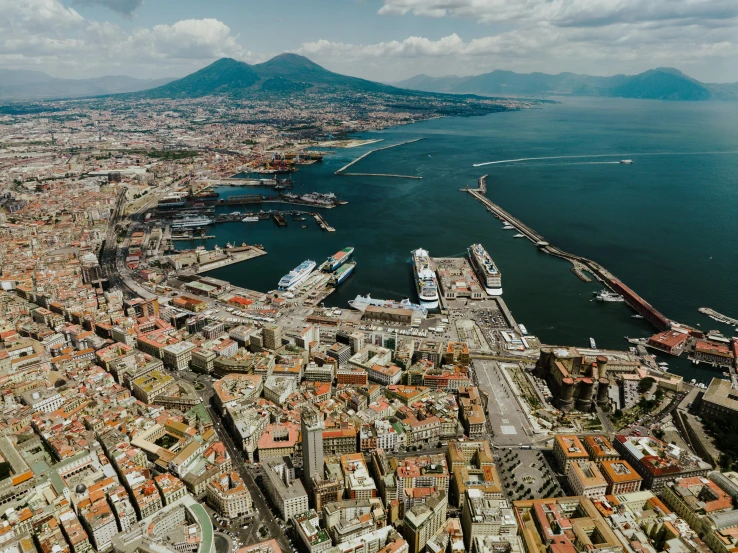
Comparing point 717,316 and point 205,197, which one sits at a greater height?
point 205,197

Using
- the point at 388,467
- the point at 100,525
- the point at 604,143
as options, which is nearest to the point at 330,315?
the point at 388,467

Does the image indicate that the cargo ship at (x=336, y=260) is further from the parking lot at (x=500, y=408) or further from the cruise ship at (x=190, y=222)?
the cruise ship at (x=190, y=222)

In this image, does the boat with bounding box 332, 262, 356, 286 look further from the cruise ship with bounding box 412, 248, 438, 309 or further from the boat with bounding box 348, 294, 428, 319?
the cruise ship with bounding box 412, 248, 438, 309

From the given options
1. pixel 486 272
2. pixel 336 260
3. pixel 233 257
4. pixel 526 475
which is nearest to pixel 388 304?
pixel 336 260

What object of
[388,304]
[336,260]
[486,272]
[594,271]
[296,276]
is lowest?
[388,304]

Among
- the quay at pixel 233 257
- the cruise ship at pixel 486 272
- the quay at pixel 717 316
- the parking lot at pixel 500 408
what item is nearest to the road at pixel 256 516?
the parking lot at pixel 500 408

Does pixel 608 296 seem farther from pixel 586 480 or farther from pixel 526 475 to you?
pixel 526 475

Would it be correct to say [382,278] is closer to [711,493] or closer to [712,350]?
[712,350]
